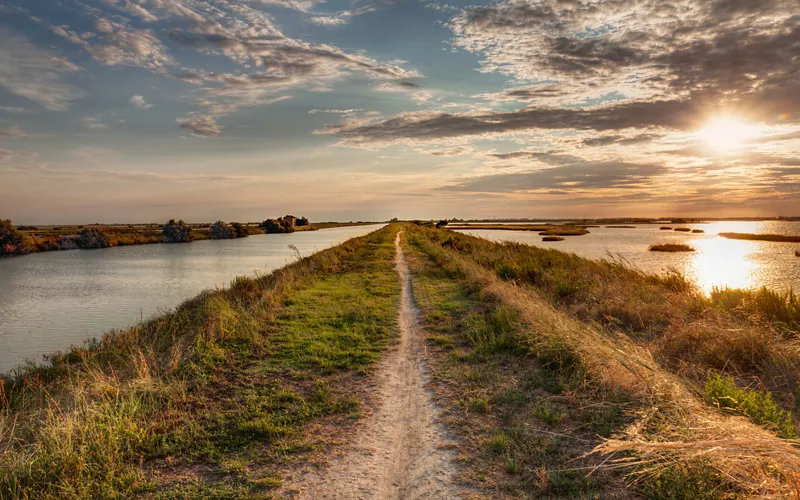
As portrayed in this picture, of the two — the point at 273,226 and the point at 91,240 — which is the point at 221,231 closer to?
the point at 91,240

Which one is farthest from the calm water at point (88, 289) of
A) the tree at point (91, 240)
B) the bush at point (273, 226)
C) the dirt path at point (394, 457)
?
the bush at point (273, 226)

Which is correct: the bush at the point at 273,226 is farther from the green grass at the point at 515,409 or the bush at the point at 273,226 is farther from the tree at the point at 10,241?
the green grass at the point at 515,409

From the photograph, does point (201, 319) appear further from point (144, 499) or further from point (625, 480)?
point (625, 480)

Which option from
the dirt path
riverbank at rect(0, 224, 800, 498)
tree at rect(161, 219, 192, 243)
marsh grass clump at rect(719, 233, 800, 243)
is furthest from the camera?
tree at rect(161, 219, 192, 243)

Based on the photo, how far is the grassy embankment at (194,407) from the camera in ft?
14.3

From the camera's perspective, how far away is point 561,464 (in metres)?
4.56

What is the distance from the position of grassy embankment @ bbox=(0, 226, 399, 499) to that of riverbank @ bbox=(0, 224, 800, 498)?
0.09 feet

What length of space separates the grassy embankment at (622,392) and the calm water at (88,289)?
1045 cm

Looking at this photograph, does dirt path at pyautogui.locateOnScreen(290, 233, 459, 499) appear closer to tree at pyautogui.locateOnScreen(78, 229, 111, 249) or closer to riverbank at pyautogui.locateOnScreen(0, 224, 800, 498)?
riverbank at pyautogui.locateOnScreen(0, 224, 800, 498)

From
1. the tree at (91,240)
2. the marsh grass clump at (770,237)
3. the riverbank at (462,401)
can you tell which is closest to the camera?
the riverbank at (462,401)

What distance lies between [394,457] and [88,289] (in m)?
18.9

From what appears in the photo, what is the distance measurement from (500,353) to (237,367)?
5.21 metres

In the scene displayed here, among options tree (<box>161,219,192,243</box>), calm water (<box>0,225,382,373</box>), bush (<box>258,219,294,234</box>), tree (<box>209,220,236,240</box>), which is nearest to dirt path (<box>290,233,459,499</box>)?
calm water (<box>0,225,382,373</box>)

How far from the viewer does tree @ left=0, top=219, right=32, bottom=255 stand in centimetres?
2942
